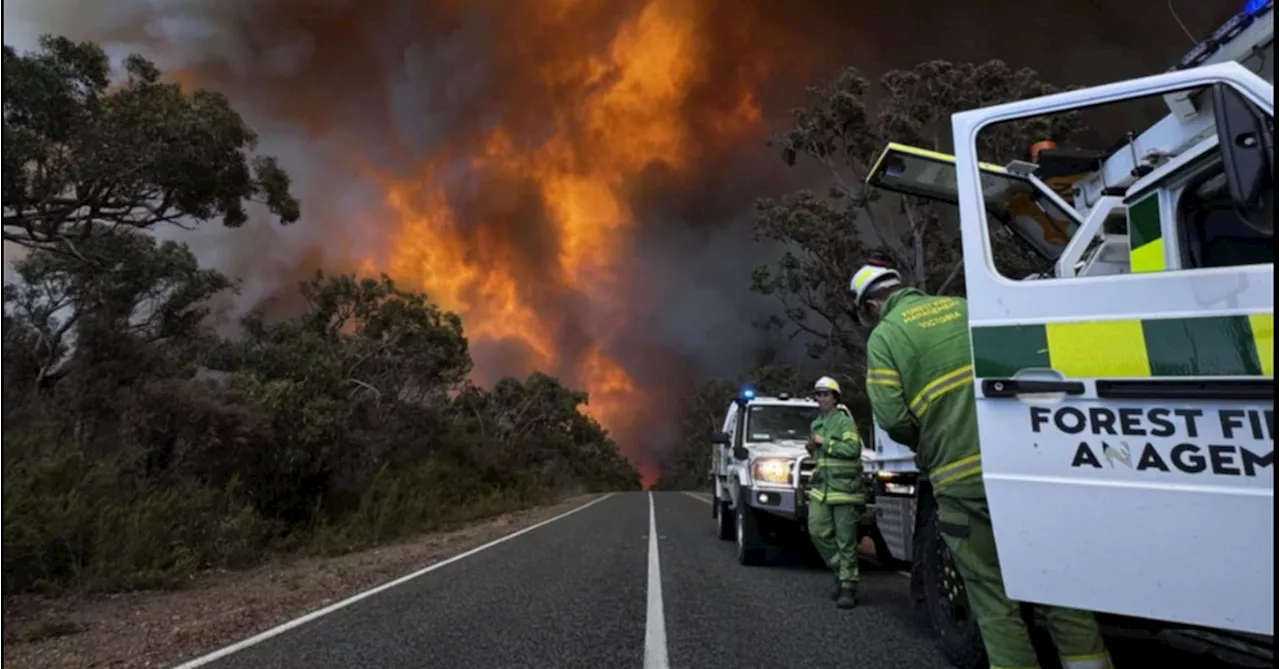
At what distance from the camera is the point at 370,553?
13.6m

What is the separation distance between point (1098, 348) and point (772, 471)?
18.7 feet

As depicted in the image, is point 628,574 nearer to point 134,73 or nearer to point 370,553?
point 370,553

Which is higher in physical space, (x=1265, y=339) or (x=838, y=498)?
(x=1265, y=339)

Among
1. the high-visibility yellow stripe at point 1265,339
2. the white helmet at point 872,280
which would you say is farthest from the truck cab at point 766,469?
the high-visibility yellow stripe at point 1265,339

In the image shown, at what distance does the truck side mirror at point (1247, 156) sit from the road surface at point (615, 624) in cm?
294

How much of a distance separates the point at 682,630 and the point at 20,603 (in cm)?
710

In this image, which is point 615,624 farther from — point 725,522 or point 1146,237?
A: point 725,522

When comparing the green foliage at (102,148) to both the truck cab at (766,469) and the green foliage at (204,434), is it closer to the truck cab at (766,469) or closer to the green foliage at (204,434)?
the green foliage at (204,434)

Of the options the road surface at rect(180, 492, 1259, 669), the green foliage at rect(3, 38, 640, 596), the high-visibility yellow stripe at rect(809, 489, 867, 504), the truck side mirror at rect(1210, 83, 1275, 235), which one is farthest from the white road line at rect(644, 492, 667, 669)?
the green foliage at rect(3, 38, 640, 596)

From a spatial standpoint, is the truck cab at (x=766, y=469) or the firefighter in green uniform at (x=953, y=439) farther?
the truck cab at (x=766, y=469)

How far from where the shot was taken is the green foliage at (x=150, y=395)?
33.2 feet

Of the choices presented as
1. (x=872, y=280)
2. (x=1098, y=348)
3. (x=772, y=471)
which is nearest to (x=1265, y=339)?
(x=1098, y=348)

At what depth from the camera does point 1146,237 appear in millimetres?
3439

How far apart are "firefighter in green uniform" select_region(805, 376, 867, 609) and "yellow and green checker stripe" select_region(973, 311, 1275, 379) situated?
333 centimetres
